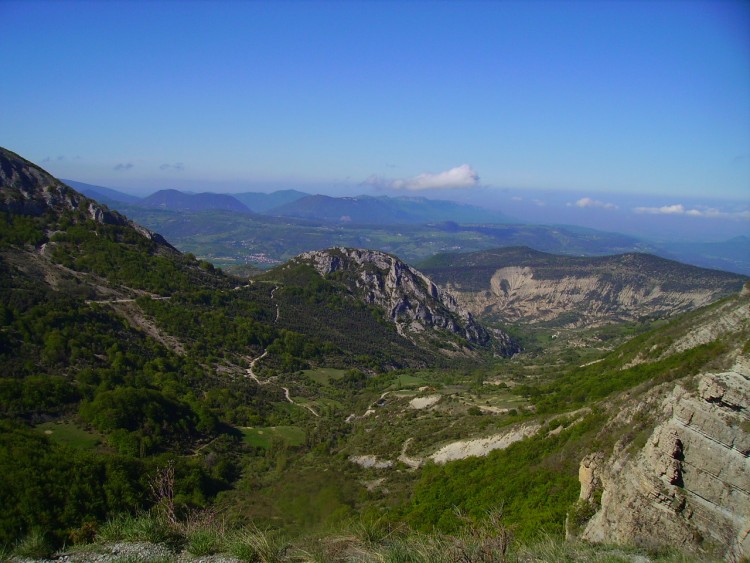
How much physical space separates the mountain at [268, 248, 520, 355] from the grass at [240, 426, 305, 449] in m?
75.2

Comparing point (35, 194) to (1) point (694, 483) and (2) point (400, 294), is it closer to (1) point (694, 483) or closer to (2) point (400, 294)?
(2) point (400, 294)

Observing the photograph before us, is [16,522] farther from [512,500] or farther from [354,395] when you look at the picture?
[354,395]

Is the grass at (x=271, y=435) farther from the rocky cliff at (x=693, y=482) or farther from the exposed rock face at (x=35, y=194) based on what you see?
the exposed rock face at (x=35, y=194)

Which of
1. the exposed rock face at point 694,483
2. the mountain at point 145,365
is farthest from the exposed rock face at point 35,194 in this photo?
the exposed rock face at point 694,483

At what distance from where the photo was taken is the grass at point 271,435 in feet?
171

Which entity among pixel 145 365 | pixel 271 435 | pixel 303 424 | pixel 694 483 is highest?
pixel 694 483

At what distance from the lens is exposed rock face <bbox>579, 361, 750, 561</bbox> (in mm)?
12422

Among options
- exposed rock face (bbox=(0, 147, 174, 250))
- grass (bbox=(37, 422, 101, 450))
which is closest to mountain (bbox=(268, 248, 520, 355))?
exposed rock face (bbox=(0, 147, 174, 250))

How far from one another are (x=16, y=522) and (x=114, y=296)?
210 ft

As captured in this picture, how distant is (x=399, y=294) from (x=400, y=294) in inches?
12.3

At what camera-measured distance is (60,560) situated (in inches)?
385

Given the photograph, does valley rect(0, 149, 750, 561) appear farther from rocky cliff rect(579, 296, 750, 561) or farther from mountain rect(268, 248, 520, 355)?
mountain rect(268, 248, 520, 355)

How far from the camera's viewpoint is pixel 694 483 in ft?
43.3

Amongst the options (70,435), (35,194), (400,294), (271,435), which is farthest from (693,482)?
(400,294)
